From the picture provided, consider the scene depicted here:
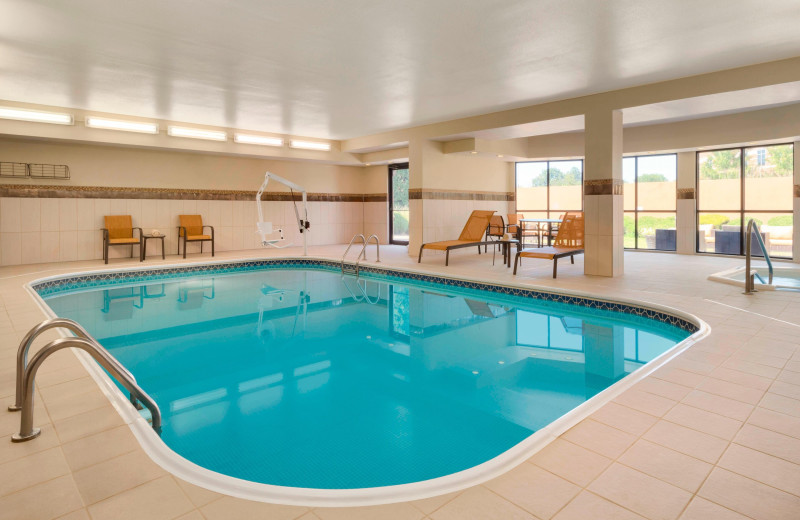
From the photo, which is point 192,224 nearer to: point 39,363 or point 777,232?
point 39,363

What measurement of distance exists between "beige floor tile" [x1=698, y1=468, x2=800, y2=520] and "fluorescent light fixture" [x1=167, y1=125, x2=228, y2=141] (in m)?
8.65

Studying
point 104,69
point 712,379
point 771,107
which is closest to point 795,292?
point 712,379

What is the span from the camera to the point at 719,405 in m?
2.30

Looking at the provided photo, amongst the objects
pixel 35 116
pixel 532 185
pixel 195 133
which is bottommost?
pixel 532 185

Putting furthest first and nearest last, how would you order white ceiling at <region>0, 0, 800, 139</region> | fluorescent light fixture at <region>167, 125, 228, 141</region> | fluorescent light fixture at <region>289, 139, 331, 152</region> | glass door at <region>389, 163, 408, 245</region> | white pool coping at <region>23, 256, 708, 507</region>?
glass door at <region>389, 163, 408, 245</region>, fluorescent light fixture at <region>289, 139, 331, 152</region>, fluorescent light fixture at <region>167, 125, 228, 141</region>, white ceiling at <region>0, 0, 800, 139</region>, white pool coping at <region>23, 256, 708, 507</region>

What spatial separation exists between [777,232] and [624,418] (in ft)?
27.9

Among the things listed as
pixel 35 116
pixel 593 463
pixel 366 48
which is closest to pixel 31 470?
pixel 593 463

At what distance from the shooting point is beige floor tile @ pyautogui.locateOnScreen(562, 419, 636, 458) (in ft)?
6.18

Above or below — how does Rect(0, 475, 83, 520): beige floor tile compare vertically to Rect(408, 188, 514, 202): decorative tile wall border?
below

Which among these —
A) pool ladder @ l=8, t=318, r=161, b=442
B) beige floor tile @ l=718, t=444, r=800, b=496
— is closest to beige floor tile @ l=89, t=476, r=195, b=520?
pool ladder @ l=8, t=318, r=161, b=442

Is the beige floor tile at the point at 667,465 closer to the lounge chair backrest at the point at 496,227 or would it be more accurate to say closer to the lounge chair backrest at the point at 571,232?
the lounge chair backrest at the point at 571,232

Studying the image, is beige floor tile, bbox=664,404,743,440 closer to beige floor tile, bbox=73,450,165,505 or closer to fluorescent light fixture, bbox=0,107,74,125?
beige floor tile, bbox=73,450,165,505

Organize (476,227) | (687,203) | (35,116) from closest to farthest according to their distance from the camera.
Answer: (35,116) < (476,227) < (687,203)

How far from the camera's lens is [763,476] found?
1689 mm
